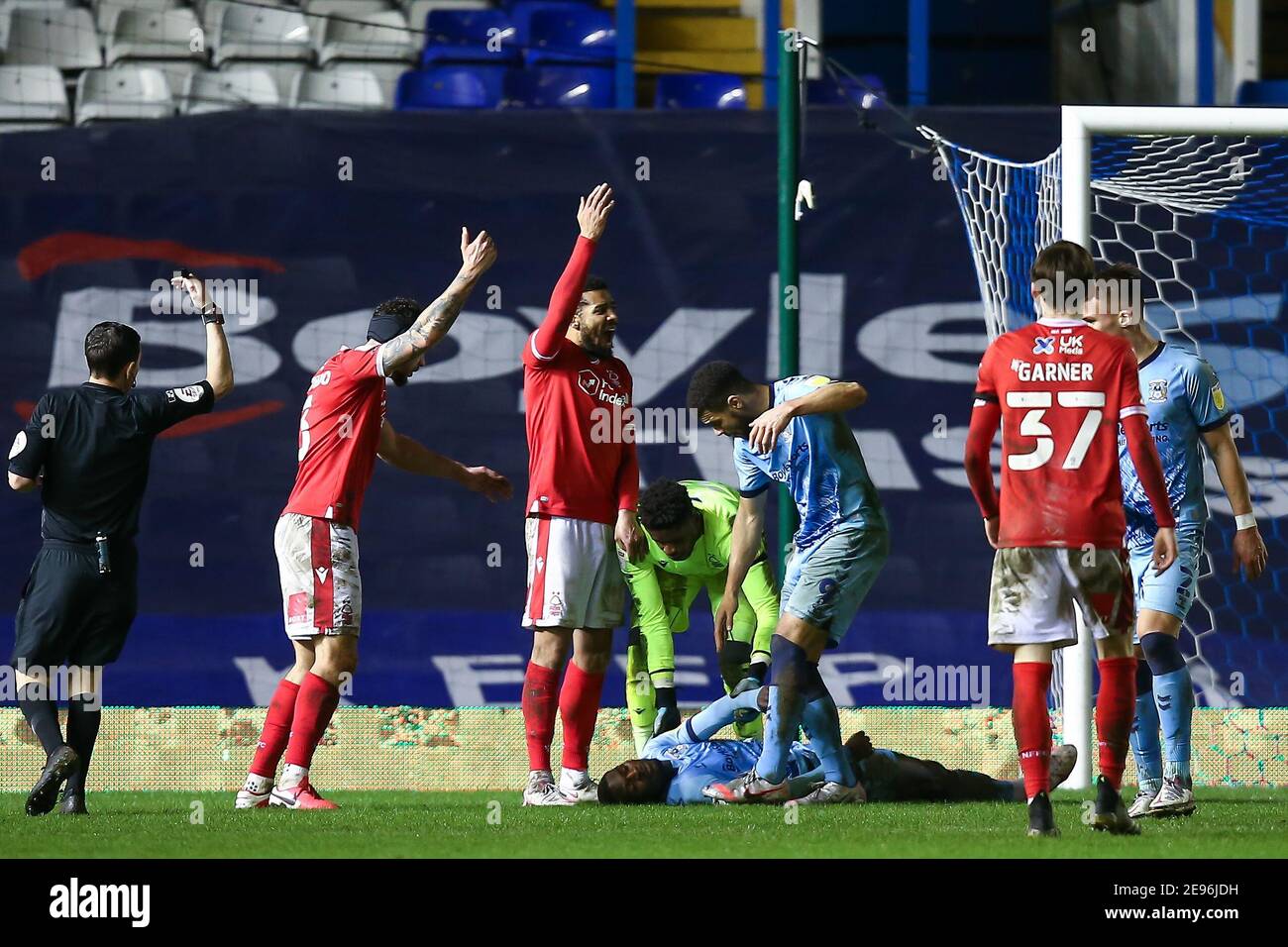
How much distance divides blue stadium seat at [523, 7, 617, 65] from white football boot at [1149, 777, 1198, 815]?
756 centimetres

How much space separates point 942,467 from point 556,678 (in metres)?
3.86

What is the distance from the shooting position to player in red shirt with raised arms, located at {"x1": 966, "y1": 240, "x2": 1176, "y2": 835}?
5.20 metres

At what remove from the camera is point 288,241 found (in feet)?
33.3

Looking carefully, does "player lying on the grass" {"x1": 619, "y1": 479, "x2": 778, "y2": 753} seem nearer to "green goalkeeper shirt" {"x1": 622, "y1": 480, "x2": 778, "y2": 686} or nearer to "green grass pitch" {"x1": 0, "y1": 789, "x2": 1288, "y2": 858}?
"green goalkeeper shirt" {"x1": 622, "y1": 480, "x2": 778, "y2": 686}

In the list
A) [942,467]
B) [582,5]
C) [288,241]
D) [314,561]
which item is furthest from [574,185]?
[314,561]

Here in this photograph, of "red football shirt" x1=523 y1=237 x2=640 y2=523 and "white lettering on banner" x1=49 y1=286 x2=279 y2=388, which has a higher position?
"white lettering on banner" x1=49 y1=286 x2=279 y2=388

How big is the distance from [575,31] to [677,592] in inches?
236

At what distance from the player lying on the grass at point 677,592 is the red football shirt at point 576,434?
2.91 feet

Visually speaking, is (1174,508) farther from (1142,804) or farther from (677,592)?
(677,592)

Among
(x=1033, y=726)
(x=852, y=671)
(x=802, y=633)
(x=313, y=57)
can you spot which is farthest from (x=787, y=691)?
(x=313, y=57)

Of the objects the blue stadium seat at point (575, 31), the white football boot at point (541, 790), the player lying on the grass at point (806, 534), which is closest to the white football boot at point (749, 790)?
the player lying on the grass at point (806, 534)

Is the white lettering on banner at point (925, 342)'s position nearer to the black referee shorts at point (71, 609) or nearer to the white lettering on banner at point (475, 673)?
the white lettering on banner at point (475, 673)

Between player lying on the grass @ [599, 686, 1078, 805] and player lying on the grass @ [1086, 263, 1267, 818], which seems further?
player lying on the grass @ [599, 686, 1078, 805]

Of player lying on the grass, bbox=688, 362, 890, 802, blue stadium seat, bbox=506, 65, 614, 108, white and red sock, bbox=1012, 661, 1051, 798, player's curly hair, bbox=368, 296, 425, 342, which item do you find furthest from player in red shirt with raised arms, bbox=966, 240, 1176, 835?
blue stadium seat, bbox=506, 65, 614, 108
